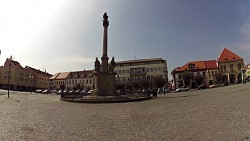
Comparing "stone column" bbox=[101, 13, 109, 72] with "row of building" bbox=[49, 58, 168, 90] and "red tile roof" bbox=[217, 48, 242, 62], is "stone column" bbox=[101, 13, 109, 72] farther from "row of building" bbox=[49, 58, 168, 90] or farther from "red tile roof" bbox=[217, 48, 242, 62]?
"red tile roof" bbox=[217, 48, 242, 62]

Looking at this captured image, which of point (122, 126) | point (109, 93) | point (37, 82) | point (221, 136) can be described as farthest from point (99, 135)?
point (37, 82)

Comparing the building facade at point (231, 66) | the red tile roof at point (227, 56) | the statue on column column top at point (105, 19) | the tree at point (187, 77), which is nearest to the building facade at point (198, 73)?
the tree at point (187, 77)

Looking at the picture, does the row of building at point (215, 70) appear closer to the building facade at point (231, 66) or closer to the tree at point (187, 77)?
the building facade at point (231, 66)

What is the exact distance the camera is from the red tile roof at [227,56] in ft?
227

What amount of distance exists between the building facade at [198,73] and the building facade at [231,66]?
7.86 ft

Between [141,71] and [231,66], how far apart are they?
31.9 metres

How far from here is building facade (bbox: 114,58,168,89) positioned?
7775 cm

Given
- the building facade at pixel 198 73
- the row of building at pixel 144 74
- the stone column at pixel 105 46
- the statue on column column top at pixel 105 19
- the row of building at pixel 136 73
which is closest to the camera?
the stone column at pixel 105 46

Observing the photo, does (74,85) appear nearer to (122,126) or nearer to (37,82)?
(37,82)

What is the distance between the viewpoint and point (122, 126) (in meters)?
8.76

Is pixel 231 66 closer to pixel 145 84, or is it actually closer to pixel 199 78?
pixel 199 78

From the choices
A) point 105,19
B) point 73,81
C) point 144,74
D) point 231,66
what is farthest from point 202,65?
point 73,81

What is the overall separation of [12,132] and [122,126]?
4.40m

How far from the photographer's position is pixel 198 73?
2810 inches
